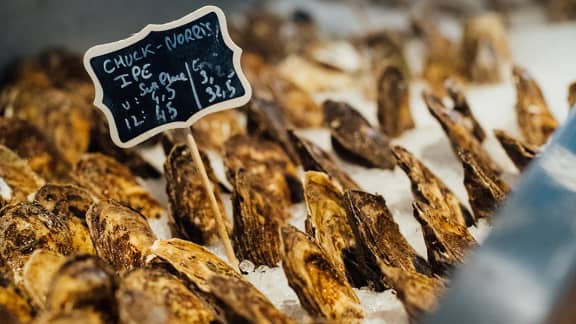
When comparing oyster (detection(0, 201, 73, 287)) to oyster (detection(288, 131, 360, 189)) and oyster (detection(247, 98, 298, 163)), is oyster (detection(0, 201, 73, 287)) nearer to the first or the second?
oyster (detection(288, 131, 360, 189))

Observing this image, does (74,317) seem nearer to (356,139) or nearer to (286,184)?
(286,184)

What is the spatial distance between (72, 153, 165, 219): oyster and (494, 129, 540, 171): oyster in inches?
39.7

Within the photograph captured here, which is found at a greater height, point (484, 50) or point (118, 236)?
point (484, 50)

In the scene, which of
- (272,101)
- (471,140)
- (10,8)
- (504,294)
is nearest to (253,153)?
(272,101)

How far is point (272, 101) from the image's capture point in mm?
2322

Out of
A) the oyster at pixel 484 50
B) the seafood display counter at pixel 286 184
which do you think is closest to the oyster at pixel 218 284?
the seafood display counter at pixel 286 184

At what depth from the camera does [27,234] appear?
4.85 ft

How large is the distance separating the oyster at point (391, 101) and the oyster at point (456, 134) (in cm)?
26

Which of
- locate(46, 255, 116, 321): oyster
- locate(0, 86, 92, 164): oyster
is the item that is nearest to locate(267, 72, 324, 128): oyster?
locate(0, 86, 92, 164): oyster

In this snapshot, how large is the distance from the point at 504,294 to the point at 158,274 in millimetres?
652

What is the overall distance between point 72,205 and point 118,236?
10.0 inches

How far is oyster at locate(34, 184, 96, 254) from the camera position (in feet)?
5.24

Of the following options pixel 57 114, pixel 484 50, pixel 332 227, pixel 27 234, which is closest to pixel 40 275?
pixel 27 234

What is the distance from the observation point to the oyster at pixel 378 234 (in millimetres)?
1407
